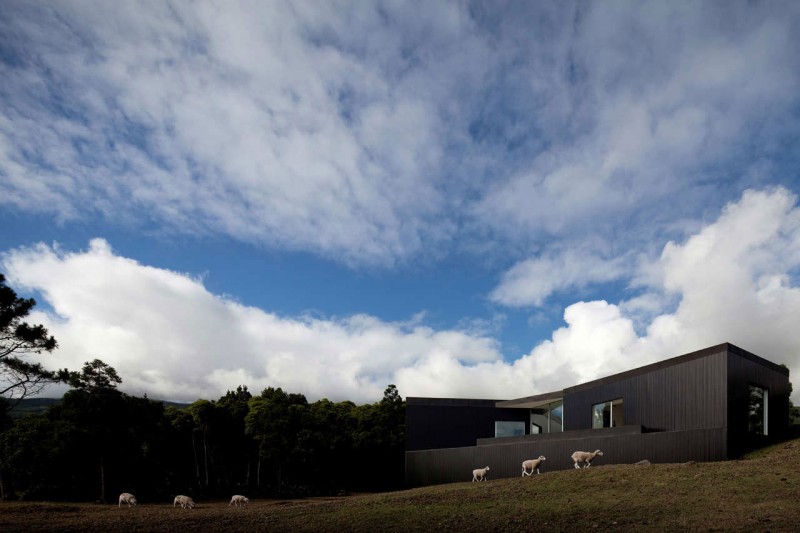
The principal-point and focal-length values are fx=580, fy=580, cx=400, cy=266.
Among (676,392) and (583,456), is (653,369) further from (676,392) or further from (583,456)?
(583,456)

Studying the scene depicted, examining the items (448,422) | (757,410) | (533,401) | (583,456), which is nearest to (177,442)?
(448,422)

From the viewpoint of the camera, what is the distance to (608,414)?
29000 millimetres

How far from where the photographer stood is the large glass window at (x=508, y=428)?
39844 millimetres

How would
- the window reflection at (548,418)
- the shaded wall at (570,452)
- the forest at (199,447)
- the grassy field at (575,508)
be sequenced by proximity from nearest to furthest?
the grassy field at (575,508)
the shaded wall at (570,452)
the forest at (199,447)
the window reflection at (548,418)

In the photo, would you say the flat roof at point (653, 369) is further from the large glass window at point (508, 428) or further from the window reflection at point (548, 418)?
the large glass window at point (508, 428)

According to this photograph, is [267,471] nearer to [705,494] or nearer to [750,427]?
[750,427]

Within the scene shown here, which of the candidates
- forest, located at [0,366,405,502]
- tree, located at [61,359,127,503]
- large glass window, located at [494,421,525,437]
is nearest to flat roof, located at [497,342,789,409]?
large glass window, located at [494,421,525,437]

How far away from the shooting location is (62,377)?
2334 cm

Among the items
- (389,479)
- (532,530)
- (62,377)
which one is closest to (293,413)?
(389,479)

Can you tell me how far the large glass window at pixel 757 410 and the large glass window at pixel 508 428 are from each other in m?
18.2

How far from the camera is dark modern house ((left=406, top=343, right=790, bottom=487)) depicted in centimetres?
2098

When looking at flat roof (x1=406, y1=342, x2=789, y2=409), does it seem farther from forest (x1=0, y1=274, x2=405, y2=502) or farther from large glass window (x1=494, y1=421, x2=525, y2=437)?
forest (x1=0, y1=274, x2=405, y2=502)

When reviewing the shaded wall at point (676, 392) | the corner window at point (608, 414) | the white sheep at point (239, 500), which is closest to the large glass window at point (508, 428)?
the corner window at point (608, 414)

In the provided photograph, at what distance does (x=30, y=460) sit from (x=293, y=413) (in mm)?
16017
